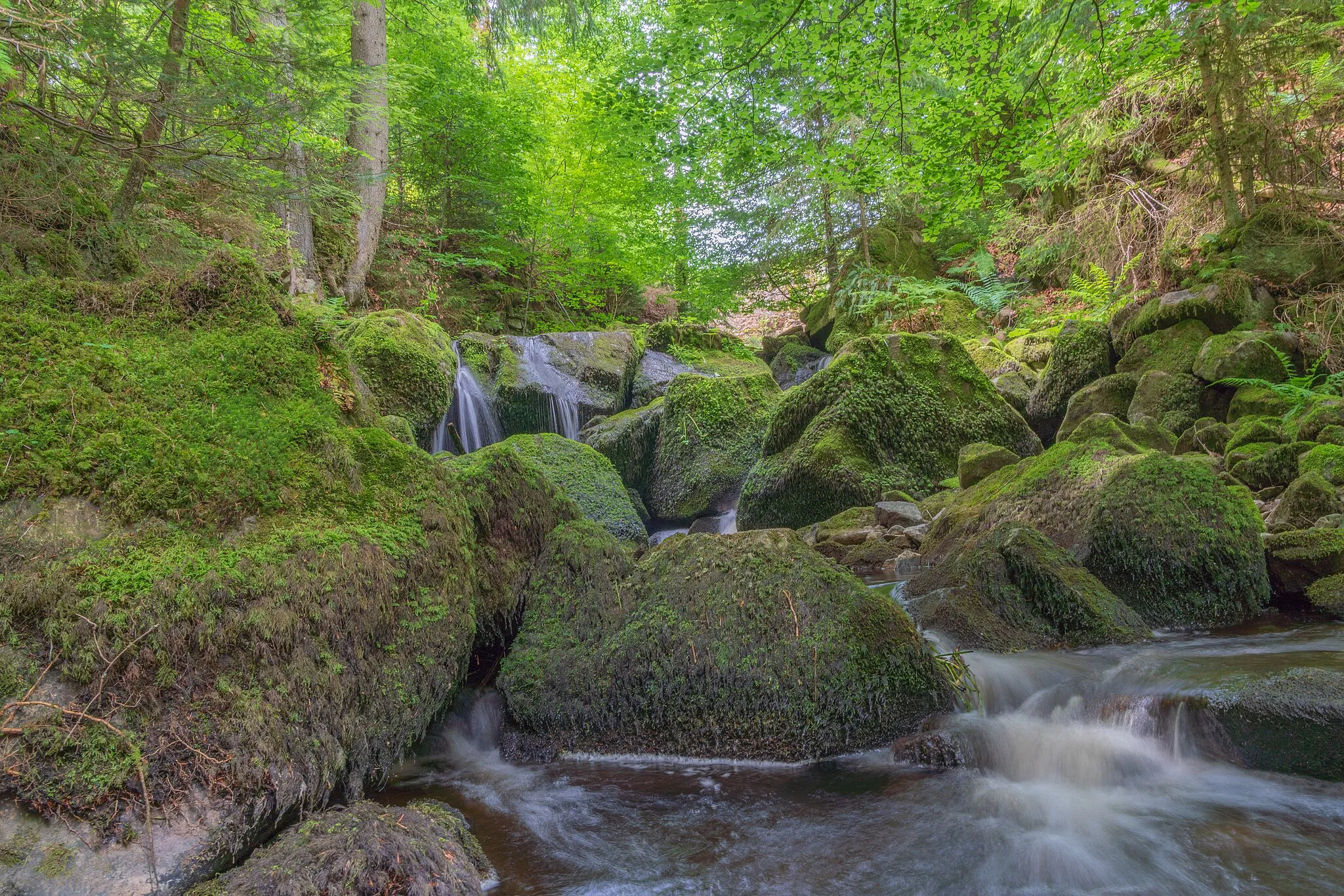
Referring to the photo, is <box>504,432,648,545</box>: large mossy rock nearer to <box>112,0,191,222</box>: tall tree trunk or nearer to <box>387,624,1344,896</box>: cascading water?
<box>112,0,191,222</box>: tall tree trunk

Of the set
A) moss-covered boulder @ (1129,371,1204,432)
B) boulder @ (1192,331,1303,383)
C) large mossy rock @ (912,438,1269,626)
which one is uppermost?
boulder @ (1192,331,1303,383)

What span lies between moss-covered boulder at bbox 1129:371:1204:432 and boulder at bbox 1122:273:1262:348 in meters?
1.05

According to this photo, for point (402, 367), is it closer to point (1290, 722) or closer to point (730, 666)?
point (730, 666)

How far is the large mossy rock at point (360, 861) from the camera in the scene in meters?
1.90

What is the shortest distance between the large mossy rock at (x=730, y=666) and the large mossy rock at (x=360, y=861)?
1.09 meters

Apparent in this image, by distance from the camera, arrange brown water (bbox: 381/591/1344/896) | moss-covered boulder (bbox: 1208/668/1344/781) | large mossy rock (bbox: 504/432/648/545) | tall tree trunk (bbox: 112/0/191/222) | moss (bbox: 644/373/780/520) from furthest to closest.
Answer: moss (bbox: 644/373/780/520)
large mossy rock (bbox: 504/432/648/545)
tall tree trunk (bbox: 112/0/191/222)
moss-covered boulder (bbox: 1208/668/1344/781)
brown water (bbox: 381/591/1344/896)

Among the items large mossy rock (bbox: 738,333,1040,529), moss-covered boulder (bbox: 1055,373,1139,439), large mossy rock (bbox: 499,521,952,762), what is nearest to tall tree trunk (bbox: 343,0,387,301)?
large mossy rock (bbox: 738,333,1040,529)

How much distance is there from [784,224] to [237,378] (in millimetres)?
16313

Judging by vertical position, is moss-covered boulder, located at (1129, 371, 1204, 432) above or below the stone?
above

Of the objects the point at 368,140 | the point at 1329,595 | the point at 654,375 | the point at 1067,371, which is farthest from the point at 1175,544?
the point at 368,140

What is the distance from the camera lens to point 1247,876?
7.95 ft

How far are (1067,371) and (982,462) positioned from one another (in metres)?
3.67

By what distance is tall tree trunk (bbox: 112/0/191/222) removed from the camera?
3.92 meters

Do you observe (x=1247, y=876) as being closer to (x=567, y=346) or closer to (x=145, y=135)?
(x=145, y=135)
